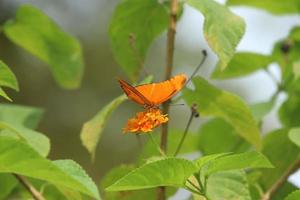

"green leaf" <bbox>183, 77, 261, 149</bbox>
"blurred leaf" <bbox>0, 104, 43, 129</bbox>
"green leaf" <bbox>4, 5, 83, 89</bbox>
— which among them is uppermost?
"green leaf" <bbox>4, 5, 83, 89</bbox>

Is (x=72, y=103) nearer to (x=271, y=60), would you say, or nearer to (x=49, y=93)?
(x=49, y=93)

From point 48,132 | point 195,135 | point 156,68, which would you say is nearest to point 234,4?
point 195,135

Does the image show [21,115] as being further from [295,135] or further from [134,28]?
[295,135]

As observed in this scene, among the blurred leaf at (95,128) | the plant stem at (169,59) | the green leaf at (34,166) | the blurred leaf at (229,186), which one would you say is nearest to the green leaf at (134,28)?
the plant stem at (169,59)

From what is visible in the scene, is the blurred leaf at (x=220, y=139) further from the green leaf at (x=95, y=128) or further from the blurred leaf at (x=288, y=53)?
the green leaf at (x=95, y=128)

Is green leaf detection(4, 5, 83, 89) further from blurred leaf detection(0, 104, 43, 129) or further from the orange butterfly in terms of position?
the orange butterfly

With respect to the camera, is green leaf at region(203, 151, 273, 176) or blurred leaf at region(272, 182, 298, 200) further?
blurred leaf at region(272, 182, 298, 200)

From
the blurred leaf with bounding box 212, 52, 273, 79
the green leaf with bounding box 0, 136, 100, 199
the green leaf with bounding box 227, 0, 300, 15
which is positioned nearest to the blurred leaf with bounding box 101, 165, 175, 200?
the blurred leaf with bounding box 212, 52, 273, 79
